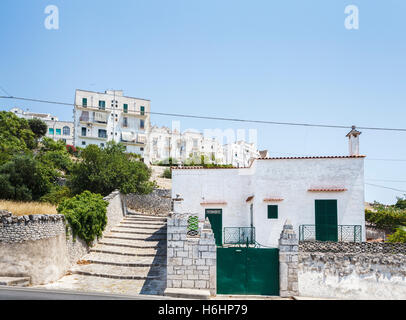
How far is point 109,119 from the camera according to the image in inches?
2228

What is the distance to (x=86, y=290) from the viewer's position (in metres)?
11.0

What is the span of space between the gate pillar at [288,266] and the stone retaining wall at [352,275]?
302 millimetres

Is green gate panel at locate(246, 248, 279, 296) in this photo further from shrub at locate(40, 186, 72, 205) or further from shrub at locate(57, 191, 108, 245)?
shrub at locate(40, 186, 72, 205)

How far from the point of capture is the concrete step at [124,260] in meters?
13.7

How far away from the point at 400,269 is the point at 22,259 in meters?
13.2


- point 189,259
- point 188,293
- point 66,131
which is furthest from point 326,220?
point 66,131

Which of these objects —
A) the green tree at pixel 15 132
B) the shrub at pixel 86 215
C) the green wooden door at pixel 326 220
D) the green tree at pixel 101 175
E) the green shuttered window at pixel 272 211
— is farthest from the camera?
the green tree at pixel 15 132

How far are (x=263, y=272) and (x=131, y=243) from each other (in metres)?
8.14

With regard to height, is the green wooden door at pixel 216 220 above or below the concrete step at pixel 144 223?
above

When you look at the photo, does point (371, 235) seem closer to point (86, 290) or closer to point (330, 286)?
point (330, 286)

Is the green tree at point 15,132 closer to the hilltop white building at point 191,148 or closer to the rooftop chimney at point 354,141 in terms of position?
the hilltop white building at point 191,148

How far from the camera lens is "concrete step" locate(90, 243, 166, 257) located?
48.4 feet

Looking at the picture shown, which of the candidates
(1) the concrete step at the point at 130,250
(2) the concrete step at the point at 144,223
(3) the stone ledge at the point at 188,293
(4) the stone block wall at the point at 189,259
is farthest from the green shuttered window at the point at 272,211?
(3) the stone ledge at the point at 188,293
